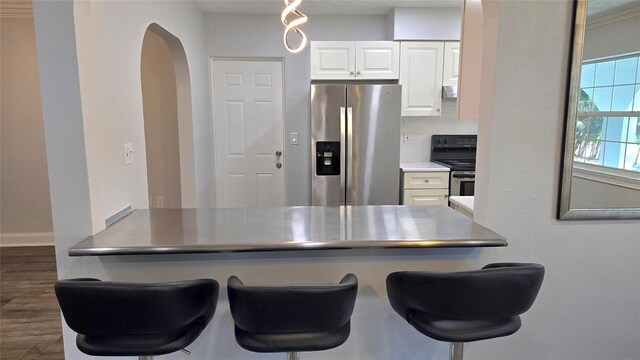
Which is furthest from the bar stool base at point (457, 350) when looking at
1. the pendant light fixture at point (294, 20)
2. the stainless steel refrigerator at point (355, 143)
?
the stainless steel refrigerator at point (355, 143)

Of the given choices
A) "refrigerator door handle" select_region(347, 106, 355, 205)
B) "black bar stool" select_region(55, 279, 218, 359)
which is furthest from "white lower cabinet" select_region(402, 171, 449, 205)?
"black bar stool" select_region(55, 279, 218, 359)

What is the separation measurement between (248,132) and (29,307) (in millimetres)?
2455

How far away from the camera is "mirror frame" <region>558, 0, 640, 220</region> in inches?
62.5

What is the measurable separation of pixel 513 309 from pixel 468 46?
4.75 ft

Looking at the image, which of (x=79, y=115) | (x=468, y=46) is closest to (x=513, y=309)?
(x=468, y=46)

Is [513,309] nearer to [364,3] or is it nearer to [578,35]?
[578,35]

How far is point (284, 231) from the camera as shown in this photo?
62.7 inches

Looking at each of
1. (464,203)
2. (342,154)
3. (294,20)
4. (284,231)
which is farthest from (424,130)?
(284,231)

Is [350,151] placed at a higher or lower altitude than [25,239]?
higher

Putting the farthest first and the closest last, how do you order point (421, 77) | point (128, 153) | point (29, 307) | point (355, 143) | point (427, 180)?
point (421, 77), point (427, 180), point (355, 143), point (29, 307), point (128, 153)

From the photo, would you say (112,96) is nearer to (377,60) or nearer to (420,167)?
(377,60)

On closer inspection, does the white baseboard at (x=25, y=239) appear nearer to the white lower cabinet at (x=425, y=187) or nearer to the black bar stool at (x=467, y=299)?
the white lower cabinet at (x=425, y=187)

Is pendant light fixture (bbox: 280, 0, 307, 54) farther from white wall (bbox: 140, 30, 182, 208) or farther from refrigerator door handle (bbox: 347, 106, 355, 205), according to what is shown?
white wall (bbox: 140, 30, 182, 208)

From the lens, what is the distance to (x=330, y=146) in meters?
3.68
